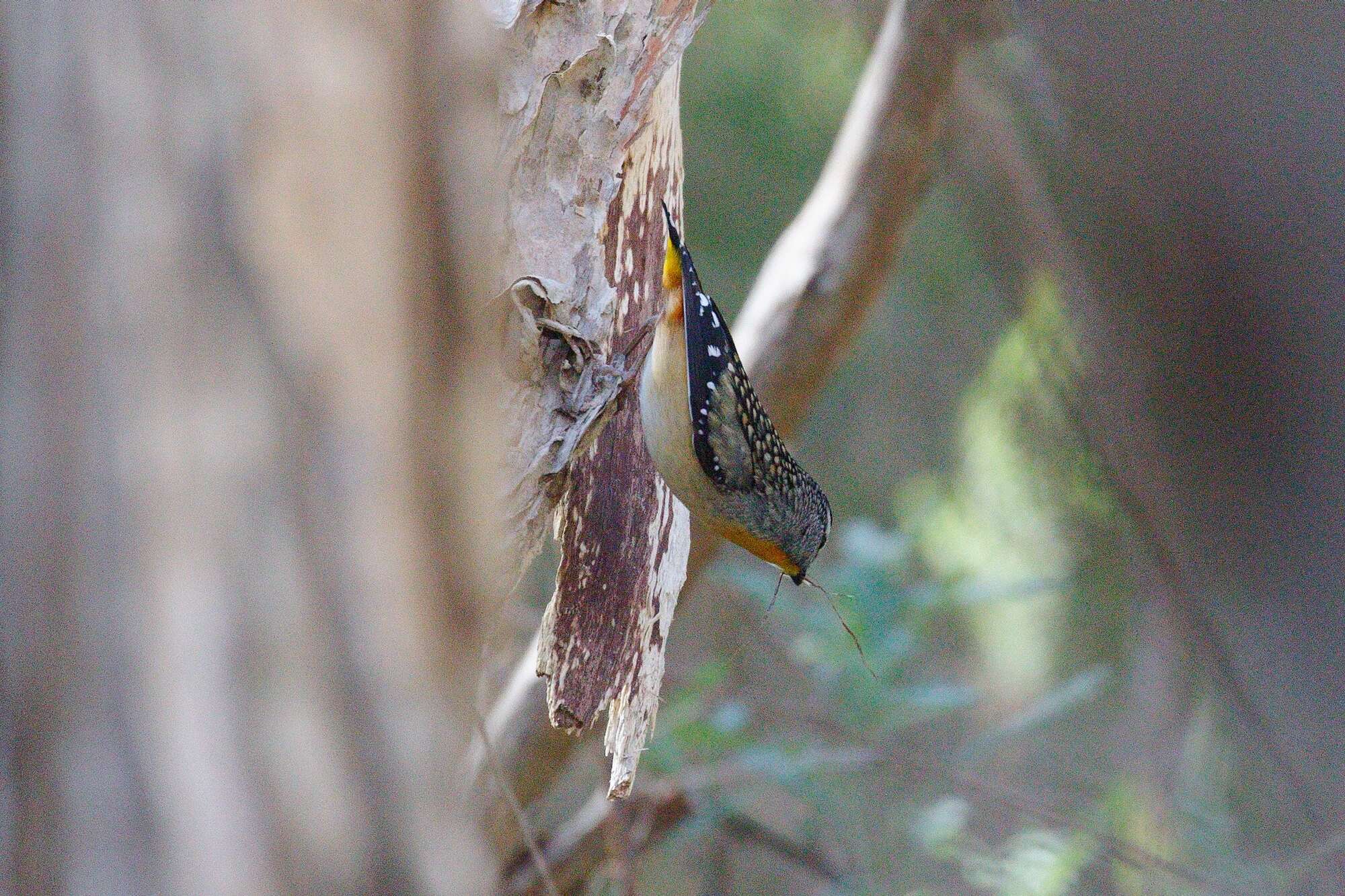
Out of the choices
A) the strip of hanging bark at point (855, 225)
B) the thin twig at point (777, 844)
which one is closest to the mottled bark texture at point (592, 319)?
the strip of hanging bark at point (855, 225)

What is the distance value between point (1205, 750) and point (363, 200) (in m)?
4.52

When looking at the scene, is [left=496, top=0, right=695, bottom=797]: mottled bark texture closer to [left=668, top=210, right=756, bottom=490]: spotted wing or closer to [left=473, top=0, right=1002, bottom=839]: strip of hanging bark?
[left=668, top=210, right=756, bottom=490]: spotted wing

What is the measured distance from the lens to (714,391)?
2.48 metres

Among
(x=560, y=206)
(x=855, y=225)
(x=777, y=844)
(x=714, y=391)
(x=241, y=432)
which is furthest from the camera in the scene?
(x=777, y=844)

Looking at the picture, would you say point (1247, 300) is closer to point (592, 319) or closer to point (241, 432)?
point (592, 319)

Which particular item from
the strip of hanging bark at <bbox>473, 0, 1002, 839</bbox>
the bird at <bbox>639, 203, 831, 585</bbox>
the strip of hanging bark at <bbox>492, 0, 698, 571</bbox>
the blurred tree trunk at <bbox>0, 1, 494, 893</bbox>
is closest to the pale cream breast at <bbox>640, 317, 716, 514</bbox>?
the bird at <bbox>639, 203, 831, 585</bbox>

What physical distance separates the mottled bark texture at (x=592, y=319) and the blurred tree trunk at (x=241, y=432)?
111cm

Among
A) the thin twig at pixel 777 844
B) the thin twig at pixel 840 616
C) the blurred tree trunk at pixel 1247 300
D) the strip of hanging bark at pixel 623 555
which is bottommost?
the thin twig at pixel 777 844

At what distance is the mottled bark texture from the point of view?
1799 mm

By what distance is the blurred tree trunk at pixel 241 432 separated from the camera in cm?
58

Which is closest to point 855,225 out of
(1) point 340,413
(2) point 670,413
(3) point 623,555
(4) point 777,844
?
(2) point 670,413

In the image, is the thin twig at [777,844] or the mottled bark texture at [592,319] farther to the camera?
the thin twig at [777,844]

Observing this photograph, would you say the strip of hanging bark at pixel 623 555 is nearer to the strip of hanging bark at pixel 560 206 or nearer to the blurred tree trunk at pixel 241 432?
the strip of hanging bark at pixel 560 206

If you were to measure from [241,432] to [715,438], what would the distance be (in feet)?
6.30
